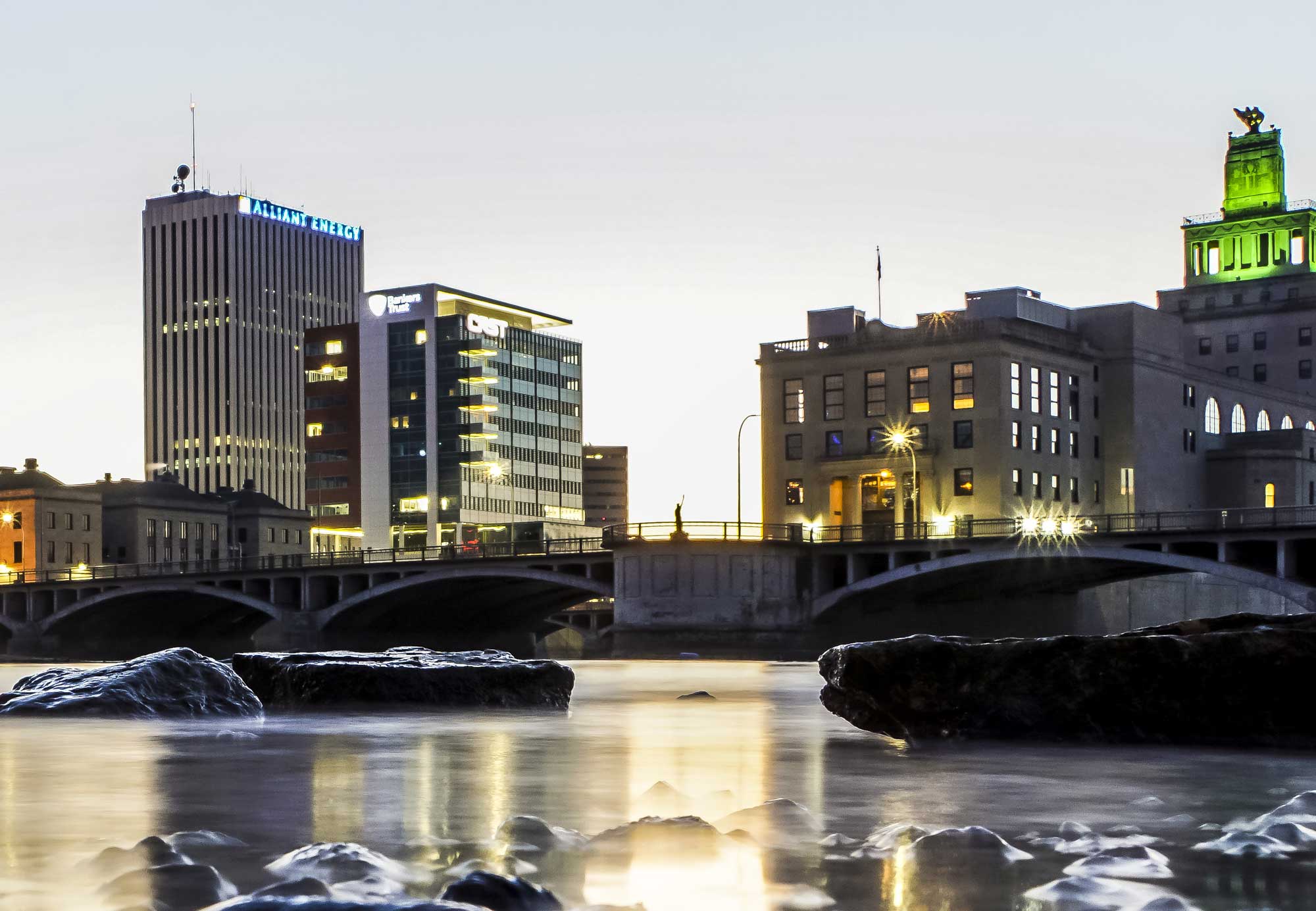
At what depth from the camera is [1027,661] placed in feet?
47.6

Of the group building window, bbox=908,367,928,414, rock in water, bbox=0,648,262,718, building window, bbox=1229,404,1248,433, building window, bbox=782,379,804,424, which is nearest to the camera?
rock in water, bbox=0,648,262,718

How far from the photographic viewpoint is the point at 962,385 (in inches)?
4023

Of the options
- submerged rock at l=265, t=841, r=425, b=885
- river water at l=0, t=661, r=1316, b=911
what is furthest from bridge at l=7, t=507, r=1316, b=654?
A: submerged rock at l=265, t=841, r=425, b=885

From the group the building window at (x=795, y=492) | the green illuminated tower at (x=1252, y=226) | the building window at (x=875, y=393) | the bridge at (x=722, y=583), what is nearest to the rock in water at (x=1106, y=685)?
the bridge at (x=722, y=583)

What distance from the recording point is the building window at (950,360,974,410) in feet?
334

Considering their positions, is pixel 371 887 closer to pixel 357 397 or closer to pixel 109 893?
pixel 109 893

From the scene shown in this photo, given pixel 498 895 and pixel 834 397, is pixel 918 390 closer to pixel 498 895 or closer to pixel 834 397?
pixel 834 397

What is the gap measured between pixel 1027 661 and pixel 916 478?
3529 inches

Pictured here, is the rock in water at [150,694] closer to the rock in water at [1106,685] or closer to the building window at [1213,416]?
the rock in water at [1106,685]

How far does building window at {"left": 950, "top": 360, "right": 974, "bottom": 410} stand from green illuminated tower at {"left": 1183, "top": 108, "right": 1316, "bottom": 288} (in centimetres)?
7514

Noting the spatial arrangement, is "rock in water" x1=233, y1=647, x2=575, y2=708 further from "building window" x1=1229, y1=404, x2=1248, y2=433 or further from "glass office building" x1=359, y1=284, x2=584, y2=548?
"glass office building" x1=359, y1=284, x2=584, y2=548

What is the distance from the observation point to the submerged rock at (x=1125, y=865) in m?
6.71

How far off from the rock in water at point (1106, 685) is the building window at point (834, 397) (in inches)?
3623

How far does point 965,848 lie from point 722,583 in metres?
75.2
